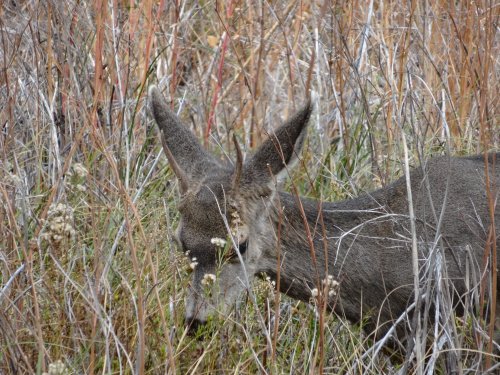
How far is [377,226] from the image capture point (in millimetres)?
4613

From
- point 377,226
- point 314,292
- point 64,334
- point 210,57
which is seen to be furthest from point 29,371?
point 210,57

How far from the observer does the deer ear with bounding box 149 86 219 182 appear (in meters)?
4.60

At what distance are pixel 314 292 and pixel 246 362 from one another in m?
0.36

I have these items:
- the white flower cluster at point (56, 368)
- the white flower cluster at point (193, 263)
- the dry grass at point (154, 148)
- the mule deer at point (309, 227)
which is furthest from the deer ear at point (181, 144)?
the white flower cluster at point (56, 368)

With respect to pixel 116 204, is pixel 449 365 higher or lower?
lower

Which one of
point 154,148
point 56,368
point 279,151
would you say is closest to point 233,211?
point 279,151

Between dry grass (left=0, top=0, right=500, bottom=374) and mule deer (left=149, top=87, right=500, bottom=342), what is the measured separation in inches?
5.3

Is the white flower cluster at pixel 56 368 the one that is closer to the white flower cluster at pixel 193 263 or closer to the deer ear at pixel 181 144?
the white flower cluster at pixel 193 263

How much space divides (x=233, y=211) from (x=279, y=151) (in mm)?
321

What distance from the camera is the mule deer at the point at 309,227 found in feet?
14.0

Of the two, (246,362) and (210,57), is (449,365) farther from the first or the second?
(210,57)

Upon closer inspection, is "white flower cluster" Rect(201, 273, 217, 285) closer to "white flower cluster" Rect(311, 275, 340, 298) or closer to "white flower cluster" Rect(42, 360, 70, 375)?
"white flower cluster" Rect(311, 275, 340, 298)

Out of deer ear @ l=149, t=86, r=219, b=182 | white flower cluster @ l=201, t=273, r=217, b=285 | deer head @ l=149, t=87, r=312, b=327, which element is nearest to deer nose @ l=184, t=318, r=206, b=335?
deer head @ l=149, t=87, r=312, b=327

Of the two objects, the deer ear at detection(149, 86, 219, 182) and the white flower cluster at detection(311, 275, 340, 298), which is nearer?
the white flower cluster at detection(311, 275, 340, 298)
